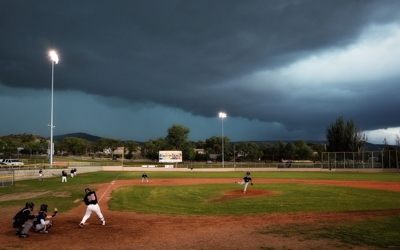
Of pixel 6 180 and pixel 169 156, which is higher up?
pixel 6 180

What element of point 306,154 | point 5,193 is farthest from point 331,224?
point 306,154

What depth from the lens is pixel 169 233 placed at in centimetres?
1206

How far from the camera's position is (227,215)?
15.9m

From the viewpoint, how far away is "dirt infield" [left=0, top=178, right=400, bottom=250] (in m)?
10.2

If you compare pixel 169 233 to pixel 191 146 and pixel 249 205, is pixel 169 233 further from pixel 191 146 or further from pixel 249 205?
pixel 191 146

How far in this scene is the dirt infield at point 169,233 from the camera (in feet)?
33.6

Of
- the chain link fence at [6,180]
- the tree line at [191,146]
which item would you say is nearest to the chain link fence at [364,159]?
the tree line at [191,146]

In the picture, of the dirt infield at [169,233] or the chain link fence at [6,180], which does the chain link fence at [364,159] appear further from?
the chain link fence at [6,180]

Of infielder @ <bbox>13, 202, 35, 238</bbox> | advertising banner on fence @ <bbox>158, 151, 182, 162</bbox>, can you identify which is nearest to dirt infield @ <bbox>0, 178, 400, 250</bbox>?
infielder @ <bbox>13, 202, 35, 238</bbox>

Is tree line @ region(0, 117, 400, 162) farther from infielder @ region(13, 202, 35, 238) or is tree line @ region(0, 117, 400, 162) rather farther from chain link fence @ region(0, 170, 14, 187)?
infielder @ region(13, 202, 35, 238)

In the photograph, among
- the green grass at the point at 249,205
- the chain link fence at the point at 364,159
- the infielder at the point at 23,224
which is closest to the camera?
the infielder at the point at 23,224

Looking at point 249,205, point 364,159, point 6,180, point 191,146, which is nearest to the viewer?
point 249,205

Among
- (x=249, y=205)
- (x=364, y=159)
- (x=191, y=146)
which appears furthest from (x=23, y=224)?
(x=191, y=146)

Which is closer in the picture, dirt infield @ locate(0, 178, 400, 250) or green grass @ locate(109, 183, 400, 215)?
dirt infield @ locate(0, 178, 400, 250)
